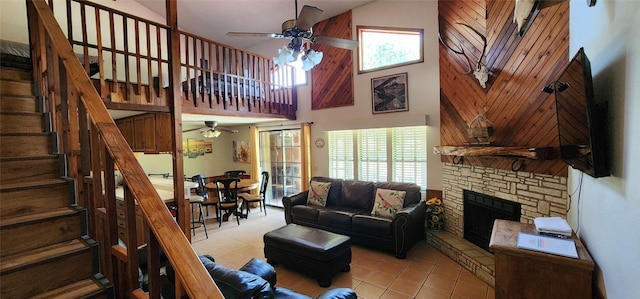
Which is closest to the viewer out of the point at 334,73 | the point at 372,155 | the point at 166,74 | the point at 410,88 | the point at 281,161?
the point at 410,88

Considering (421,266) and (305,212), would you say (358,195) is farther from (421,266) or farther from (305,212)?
(421,266)

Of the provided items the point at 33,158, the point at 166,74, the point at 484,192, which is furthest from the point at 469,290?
the point at 166,74

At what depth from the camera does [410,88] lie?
454cm

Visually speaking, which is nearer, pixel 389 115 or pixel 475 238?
pixel 475 238

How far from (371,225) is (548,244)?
7.74ft

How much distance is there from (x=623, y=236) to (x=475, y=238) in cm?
266

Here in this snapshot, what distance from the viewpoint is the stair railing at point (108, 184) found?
0.90 m

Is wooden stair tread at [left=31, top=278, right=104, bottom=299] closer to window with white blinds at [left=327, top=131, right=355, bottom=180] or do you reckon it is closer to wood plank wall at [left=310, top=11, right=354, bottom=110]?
window with white blinds at [left=327, top=131, right=355, bottom=180]

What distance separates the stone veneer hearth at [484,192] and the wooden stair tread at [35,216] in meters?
3.73

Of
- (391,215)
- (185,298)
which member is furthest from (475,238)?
(185,298)

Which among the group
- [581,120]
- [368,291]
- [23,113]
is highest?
[23,113]

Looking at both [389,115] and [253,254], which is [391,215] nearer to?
[389,115]

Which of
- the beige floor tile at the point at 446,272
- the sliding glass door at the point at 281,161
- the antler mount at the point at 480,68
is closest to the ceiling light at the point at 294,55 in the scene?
the antler mount at the point at 480,68

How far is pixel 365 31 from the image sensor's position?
16.8 feet
